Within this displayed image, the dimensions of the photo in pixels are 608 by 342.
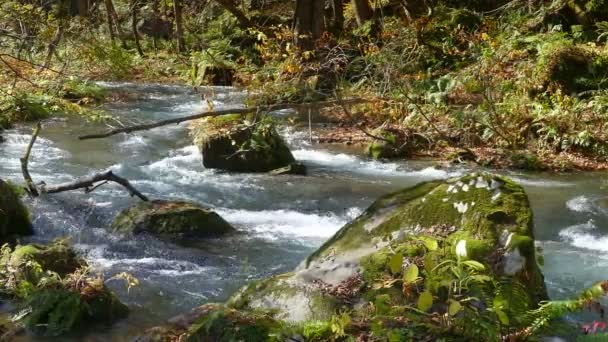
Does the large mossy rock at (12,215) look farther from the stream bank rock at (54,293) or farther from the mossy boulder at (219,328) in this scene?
the mossy boulder at (219,328)

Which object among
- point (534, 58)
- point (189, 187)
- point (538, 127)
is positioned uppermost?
point (534, 58)

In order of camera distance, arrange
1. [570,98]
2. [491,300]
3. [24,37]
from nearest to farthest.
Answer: [491,300]
[24,37]
[570,98]

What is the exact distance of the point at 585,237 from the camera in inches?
332

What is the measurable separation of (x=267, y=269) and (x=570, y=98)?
8.89 m

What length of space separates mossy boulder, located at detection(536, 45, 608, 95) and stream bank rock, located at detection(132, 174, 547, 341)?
30.9ft

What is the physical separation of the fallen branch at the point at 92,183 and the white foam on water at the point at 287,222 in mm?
1270

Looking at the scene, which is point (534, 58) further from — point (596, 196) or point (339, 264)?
point (339, 264)

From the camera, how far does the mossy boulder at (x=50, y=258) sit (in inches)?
252

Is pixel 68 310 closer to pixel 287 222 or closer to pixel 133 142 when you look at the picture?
pixel 287 222

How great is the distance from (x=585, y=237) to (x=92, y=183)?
629 cm

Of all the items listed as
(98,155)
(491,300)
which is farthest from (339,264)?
(98,155)

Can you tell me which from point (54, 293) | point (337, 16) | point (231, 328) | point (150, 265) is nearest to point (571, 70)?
point (337, 16)

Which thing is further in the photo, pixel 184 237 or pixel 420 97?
pixel 420 97

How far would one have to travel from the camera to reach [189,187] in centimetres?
1087
